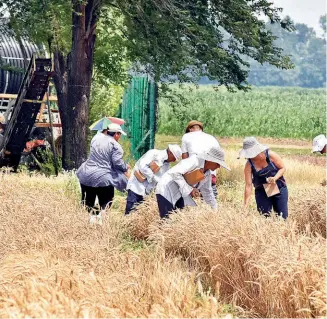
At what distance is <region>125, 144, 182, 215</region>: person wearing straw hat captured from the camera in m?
13.7

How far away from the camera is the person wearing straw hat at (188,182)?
10953mm

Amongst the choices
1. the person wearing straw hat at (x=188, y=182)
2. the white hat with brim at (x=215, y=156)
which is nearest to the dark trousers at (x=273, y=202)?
the person wearing straw hat at (x=188, y=182)

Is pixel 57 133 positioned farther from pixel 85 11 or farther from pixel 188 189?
pixel 188 189

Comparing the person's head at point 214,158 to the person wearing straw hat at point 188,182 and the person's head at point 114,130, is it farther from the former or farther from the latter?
the person's head at point 114,130

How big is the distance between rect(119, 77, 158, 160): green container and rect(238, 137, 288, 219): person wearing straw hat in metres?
11.3

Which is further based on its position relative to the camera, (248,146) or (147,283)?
(248,146)

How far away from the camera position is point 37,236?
33.1ft

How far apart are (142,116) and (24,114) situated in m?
2.98

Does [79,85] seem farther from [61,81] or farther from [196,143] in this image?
[196,143]

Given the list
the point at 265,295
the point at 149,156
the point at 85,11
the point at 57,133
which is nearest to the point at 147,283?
the point at 265,295

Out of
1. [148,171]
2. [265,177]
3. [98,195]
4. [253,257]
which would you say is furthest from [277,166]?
[253,257]

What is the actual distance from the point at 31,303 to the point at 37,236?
327 cm

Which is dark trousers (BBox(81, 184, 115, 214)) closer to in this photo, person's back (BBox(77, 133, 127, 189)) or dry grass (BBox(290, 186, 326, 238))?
person's back (BBox(77, 133, 127, 189))

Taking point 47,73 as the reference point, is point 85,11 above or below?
above
